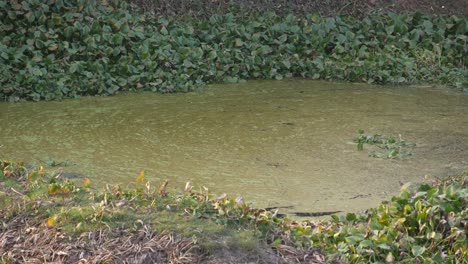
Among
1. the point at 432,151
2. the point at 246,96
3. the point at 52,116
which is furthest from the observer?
the point at 246,96

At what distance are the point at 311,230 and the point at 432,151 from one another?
1.95 m

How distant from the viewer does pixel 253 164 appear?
5164 millimetres

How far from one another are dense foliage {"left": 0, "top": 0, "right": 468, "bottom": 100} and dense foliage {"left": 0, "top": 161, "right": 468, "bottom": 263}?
3.20 meters

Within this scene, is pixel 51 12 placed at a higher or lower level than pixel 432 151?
higher

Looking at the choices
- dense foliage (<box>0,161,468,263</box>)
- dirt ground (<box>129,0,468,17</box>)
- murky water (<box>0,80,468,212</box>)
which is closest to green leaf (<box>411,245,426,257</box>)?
dense foliage (<box>0,161,468,263</box>)

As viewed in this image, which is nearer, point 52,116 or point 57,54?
point 52,116

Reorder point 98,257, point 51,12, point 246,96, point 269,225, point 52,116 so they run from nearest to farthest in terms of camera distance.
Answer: point 98,257, point 269,225, point 52,116, point 246,96, point 51,12

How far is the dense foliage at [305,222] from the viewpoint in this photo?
3654 mm

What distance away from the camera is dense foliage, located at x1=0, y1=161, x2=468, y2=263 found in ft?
12.0

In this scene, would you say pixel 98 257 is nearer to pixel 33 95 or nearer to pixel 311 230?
pixel 311 230

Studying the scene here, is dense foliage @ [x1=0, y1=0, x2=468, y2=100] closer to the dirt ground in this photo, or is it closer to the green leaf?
the dirt ground

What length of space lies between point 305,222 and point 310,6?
6.27 m

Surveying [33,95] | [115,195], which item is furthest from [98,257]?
[33,95]

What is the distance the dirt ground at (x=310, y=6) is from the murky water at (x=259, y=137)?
5.94 feet
